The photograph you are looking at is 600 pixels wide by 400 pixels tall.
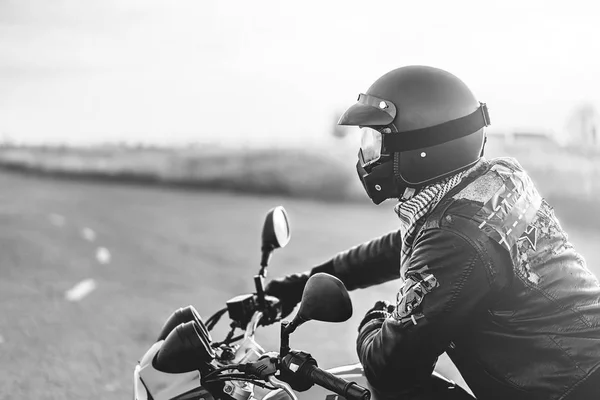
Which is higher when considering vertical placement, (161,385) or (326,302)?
(326,302)

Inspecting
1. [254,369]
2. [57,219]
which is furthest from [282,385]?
[57,219]

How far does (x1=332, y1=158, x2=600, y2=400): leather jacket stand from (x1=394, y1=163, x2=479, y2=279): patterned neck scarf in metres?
0.05

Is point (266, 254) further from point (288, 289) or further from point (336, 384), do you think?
point (336, 384)

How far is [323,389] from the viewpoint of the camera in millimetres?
2166

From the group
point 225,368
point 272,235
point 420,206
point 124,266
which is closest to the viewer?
point 225,368

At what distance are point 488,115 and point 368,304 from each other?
4.59 meters

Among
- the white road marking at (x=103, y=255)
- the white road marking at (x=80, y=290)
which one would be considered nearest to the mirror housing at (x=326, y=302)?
the white road marking at (x=80, y=290)

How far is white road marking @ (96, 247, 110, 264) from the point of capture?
8.02 metres

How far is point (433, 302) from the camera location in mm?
2039

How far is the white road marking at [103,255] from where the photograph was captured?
8016mm

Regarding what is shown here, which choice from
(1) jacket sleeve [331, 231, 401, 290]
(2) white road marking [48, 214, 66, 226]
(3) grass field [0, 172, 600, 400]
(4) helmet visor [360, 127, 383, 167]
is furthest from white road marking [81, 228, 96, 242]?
(4) helmet visor [360, 127, 383, 167]

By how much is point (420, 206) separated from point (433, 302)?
0.38 metres

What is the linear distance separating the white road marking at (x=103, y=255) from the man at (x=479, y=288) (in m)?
6.14

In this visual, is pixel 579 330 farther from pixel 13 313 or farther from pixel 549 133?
pixel 549 133
